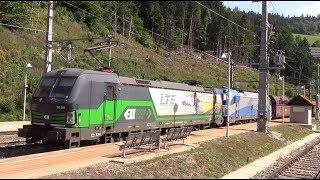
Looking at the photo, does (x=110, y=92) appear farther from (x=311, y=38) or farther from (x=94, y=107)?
(x=311, y=38)

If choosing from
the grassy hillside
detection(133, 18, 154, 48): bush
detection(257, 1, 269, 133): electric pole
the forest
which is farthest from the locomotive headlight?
detection(133, 18, 154, 48): bush

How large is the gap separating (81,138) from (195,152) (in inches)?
184

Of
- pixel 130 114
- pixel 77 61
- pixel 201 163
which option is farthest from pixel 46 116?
pixel 77 61

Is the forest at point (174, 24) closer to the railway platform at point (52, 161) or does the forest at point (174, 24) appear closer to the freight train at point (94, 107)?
the freight train at point (94, 107)

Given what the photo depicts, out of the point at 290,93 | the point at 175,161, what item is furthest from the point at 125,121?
the point at 290,93

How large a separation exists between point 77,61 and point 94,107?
1304 inches

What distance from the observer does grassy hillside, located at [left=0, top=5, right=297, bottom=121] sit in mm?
38922

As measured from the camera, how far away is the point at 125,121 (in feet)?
73.5

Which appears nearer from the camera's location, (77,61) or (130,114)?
(130,114)

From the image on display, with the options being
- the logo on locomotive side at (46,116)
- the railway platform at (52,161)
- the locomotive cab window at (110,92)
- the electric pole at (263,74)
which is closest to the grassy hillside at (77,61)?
the electric pole at (263,74)

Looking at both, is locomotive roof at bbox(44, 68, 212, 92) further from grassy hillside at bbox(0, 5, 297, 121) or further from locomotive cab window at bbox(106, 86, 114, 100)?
grassy hillside at bbox(0, 5, 297, 121)

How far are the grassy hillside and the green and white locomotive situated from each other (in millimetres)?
9685

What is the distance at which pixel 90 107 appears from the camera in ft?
64.0

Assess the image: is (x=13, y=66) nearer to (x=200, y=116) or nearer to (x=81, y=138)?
(x=200, y=116)
